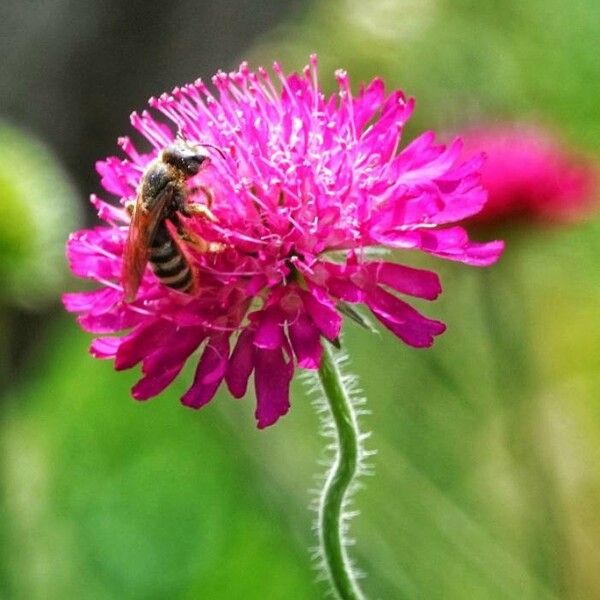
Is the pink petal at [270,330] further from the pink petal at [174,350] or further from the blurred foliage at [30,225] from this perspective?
the blurred foliage at [30,225]

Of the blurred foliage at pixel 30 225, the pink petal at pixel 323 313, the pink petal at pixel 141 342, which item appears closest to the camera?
the pink petal at pixel 323 313

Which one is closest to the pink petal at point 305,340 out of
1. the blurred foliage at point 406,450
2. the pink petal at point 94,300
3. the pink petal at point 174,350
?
the pink petal at point 174,350

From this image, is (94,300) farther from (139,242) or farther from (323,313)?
(323,313)

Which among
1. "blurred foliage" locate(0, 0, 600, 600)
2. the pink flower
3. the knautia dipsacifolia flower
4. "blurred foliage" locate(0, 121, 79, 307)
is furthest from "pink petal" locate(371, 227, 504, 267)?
"blurred foliage" locate(0, 121, 79, 307)

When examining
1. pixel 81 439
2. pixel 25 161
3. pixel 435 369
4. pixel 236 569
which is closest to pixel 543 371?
pixel 435 369

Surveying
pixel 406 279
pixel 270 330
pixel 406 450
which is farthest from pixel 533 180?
pixel 270 330

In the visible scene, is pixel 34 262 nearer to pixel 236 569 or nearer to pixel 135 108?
pixel 236 569

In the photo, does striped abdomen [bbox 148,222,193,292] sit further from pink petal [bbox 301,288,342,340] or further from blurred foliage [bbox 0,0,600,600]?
blurred foliage [bbox 0,0,600,600]
